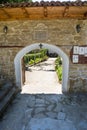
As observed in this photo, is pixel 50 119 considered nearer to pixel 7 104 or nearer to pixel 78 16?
pixel 7 104

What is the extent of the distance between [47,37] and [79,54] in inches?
62.2

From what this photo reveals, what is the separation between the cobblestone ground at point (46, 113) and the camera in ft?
18.9

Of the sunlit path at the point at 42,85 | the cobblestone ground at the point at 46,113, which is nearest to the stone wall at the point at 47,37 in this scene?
the cobblestone ground at the point at 46,113

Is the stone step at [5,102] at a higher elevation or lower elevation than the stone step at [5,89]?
lower

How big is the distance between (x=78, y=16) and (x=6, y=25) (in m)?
3.09

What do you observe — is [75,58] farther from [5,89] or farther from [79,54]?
[5,89]

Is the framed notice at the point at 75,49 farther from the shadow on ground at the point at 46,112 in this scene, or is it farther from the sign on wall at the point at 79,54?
the shadow on ground at the point at 46,112

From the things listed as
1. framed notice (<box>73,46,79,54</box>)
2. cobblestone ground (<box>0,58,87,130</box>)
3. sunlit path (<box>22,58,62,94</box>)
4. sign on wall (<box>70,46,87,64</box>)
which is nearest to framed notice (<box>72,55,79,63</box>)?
sign on wall (<box>70,46,87,64</box>)

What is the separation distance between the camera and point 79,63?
26.8 feet

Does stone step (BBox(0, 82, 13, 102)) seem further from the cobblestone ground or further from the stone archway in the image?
the stone archway

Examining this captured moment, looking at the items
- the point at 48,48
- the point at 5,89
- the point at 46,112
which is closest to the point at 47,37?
the point at 48,48

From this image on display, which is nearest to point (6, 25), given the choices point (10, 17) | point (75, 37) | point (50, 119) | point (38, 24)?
point (10, 17)

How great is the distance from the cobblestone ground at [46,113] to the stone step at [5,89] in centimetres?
52

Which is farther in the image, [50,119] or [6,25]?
[6,25]
